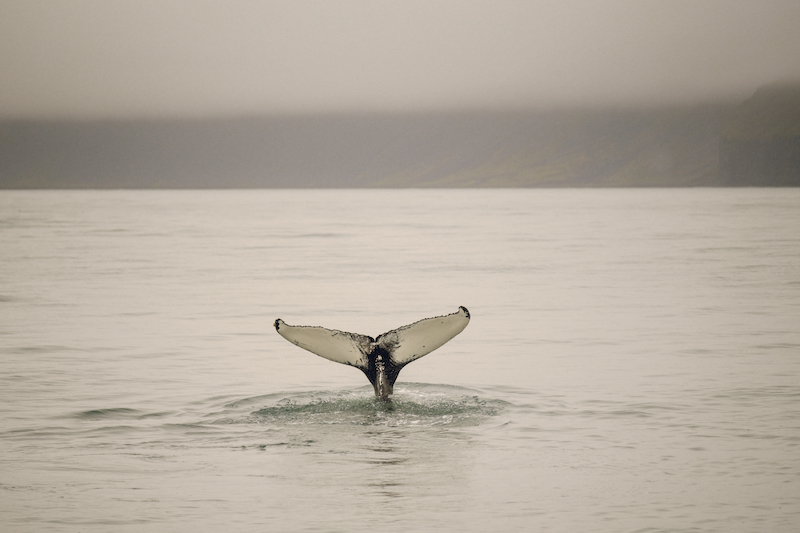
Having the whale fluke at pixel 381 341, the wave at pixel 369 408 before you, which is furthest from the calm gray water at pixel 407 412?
the whale fluke at pixel 381 341

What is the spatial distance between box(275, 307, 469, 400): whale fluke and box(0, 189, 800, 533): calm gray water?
74 centimetres

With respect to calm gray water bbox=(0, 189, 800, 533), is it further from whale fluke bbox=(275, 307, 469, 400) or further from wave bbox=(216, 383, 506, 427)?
whale fluke bbox=(275, 307, 469, 400)

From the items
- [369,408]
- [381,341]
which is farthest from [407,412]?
[381,341]

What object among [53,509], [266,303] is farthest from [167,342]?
[53,509]

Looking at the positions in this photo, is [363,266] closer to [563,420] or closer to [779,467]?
[563,420]

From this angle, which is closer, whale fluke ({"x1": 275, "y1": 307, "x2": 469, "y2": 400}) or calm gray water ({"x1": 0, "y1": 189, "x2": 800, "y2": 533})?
calm gray water ({"x1": 0, "y1": 189, "x2": 800, "y2": 533})

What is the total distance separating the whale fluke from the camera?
469 inches

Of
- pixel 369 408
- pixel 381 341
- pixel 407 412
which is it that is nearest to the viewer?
pixel 381 341

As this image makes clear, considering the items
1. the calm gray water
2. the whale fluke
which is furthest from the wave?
the whale fluke

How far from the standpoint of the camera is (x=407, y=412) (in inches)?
508

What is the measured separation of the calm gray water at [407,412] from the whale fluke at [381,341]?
0.74 metres

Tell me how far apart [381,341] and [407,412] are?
108cm

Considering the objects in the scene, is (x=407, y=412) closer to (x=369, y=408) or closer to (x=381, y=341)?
(x=369, y=408)

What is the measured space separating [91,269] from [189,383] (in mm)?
25054
